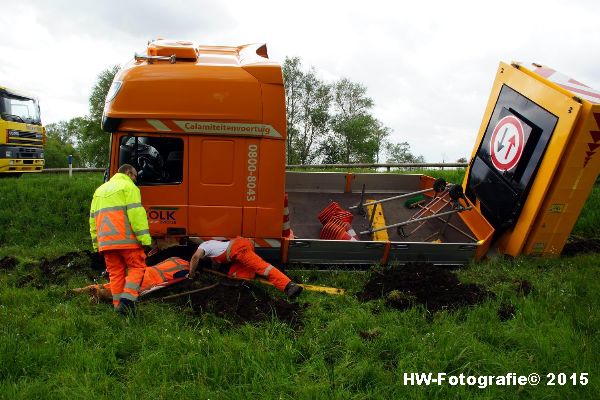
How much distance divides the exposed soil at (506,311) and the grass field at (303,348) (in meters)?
0.06

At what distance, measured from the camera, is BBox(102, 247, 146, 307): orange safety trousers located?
5.21 m

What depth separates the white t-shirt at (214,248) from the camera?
5.74m

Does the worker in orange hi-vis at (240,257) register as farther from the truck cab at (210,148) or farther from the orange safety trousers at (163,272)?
the truck cab at (210,148)

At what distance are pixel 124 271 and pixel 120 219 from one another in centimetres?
61

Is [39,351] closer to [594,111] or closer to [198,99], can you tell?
[198,99]

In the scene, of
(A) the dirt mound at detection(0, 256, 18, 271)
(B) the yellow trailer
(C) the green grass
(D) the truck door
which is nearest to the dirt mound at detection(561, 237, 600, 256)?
(B) the yellow trailer

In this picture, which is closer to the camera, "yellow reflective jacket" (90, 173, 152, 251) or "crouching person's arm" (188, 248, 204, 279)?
"yellow reflective jacket" (90, 173, 152, 251)

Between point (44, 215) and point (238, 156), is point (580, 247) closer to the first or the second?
point (238, 156)

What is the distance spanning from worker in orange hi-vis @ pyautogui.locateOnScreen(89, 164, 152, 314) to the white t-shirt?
726 millimetres

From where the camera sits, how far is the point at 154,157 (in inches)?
234

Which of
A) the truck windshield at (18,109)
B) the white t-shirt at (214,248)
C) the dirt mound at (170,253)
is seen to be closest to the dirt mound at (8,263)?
the dirt mound at (170,253)

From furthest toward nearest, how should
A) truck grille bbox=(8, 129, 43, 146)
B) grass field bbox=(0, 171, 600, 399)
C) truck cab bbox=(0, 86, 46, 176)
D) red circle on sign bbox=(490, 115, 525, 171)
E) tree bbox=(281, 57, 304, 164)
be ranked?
1. tree bbox=(281, 57, 304, 164)
2. truck grille bbox=(8, 129, 43, 146)
3. truck cab bbox=(0, 86, 46, 176)
4. red circle on sign bbox=(490, 115, 525, 171)
5. grass field bbox=(0, 171, 600, 399)

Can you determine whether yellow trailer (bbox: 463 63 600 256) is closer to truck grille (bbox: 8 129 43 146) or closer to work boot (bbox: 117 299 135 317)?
work boot (bbox: 117 299 135 317)

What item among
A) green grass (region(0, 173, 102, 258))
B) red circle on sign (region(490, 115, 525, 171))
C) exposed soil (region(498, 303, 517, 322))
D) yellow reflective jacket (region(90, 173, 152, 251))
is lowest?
green grass (region(0, 173, 102, 258))
